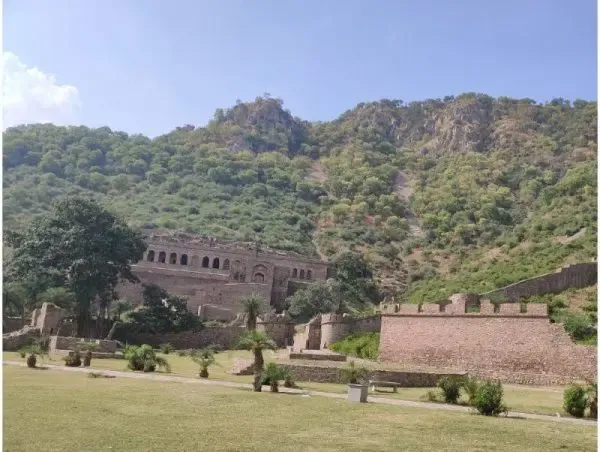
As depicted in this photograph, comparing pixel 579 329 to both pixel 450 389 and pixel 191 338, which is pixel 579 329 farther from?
pixel 191 338

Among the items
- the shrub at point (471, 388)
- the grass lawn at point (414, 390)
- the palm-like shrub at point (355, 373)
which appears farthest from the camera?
the palm-like shrub at point (355, 373)

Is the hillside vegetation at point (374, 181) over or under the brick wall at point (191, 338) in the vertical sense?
over

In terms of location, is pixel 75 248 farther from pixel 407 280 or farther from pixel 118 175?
pixel 118 175

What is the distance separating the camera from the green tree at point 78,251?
39625 mm

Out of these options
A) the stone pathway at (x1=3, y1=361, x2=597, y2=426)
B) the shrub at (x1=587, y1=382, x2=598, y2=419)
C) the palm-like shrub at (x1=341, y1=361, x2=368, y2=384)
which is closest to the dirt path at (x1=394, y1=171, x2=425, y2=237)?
the palm-like shrub at (x1=341, y1=361, x2=368, y2=384)

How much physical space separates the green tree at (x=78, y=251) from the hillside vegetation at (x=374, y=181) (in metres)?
22.3

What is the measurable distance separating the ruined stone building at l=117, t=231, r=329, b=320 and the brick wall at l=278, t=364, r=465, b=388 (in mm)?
27420

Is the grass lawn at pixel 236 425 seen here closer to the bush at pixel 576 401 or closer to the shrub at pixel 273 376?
the shrub at pixel 273 376

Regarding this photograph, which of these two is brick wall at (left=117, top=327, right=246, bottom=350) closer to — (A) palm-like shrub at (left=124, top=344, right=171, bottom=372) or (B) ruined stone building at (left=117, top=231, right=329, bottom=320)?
(B) ruined stone building at (left=117, top=231, right=329, bottom=320)

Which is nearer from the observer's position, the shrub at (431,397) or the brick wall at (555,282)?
the shrub at (431,397)

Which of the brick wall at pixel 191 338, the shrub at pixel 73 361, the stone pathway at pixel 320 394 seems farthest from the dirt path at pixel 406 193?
the stone pathway at pixel 320 394

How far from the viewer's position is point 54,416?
35.0 ft

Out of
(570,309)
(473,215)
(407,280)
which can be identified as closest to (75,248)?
(570,309)

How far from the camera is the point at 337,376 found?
21.2 meters
